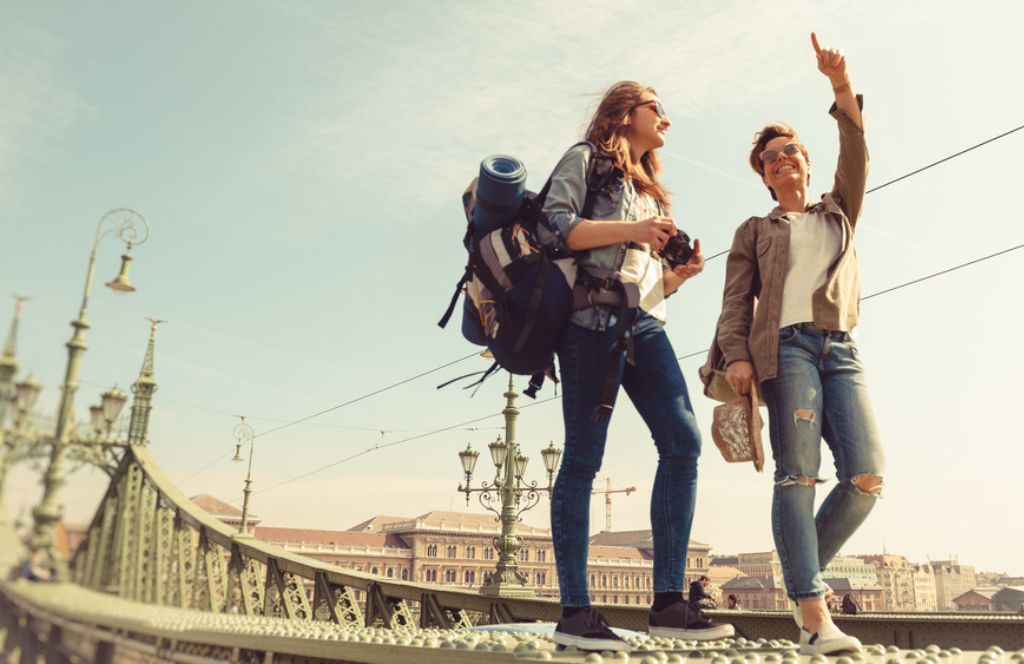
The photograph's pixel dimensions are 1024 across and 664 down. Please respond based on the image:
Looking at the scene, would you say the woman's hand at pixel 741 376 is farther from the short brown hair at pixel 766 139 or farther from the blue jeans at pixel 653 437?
the short brown hair at pixel 766 139

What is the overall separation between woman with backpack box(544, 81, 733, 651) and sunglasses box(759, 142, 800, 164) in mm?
693

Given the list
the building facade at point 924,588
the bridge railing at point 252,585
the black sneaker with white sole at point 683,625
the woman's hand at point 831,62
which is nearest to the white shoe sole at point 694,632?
the black sneaker with white sole at point 683,625

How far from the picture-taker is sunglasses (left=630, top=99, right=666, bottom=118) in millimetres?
3174

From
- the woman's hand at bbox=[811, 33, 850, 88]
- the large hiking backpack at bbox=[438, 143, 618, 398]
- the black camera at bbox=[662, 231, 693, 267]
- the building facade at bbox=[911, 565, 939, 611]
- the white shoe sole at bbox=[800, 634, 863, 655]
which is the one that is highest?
the woman's hand at bbox=[811, 33, 850, 88]

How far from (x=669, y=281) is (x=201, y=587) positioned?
210cm

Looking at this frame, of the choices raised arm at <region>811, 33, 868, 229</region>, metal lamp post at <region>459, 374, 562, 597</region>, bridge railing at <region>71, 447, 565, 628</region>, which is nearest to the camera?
bridge railing at <region>71, 447, 565, 628</region>

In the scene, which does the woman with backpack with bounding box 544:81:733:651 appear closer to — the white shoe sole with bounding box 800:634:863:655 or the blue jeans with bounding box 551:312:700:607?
the blue jeans with bounding box 551:312:700:607

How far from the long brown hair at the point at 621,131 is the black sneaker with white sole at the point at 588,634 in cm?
171

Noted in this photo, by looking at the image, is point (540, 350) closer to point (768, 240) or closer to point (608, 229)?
point (608, 229)

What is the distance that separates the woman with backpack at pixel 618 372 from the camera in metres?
2.73

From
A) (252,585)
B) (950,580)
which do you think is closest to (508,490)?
(252,585)

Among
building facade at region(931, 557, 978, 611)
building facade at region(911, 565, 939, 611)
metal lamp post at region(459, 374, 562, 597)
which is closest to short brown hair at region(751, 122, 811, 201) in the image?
metal lamp post at region(459, 374, 562, 597)

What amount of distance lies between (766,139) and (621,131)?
77 cm

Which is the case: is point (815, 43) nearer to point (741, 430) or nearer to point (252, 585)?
point (741, 430)
